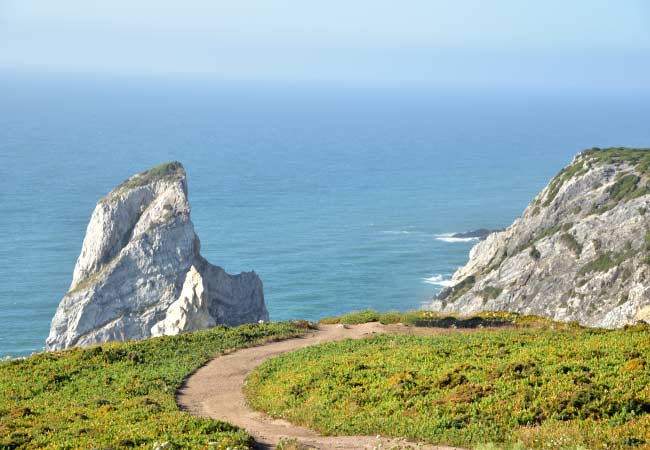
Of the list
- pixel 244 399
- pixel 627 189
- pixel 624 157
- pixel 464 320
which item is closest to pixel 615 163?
pixel 624 157

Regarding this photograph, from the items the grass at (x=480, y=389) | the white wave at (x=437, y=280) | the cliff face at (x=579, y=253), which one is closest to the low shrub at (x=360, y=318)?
the grass at (x=480, y=389)

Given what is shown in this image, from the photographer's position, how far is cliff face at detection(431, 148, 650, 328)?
8488 cm

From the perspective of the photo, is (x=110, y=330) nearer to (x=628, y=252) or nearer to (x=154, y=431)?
(x=628, y=252)

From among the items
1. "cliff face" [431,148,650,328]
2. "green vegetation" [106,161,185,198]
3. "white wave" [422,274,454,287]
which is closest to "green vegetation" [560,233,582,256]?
"cliff face" [431,148,650,328]

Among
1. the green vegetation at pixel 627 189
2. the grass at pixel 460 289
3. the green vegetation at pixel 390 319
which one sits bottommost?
the grass at pixel 460 289

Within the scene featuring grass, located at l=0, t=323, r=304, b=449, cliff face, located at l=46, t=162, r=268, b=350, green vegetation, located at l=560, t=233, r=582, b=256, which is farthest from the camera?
cliff face, located at l=46, t=162, r=268, b=350

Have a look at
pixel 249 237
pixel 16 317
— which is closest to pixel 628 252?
pixel 16 317

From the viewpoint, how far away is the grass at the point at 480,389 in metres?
23.6

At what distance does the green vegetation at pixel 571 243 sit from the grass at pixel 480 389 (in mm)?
57294

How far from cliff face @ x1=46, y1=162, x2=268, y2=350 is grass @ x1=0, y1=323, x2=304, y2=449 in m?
53.0

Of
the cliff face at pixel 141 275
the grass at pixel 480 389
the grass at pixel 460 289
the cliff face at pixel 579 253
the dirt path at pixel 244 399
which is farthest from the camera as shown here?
the grass at pixel 460 289

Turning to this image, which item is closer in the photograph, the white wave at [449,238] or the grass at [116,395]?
the grass at [116,395]

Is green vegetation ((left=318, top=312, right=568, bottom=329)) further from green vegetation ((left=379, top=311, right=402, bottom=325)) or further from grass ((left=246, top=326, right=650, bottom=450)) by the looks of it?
grass ((left=246, top=326, right=650, bottom=450))

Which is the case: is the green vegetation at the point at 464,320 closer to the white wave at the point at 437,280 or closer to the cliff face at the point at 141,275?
the cliff face at the point at 141,275
